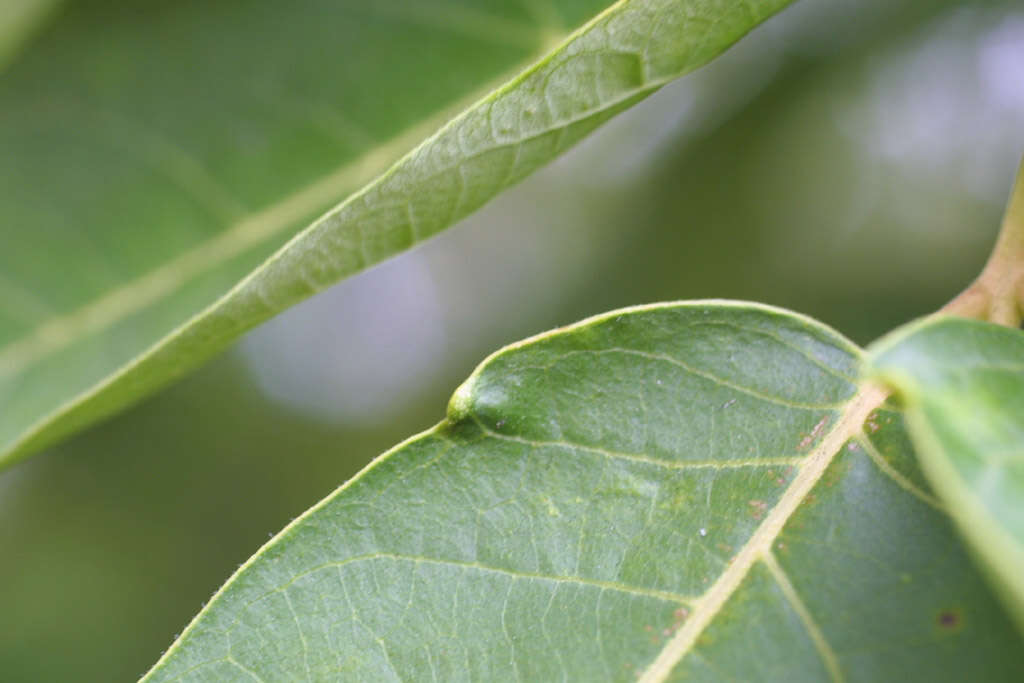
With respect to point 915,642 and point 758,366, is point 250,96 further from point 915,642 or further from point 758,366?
point 915,642

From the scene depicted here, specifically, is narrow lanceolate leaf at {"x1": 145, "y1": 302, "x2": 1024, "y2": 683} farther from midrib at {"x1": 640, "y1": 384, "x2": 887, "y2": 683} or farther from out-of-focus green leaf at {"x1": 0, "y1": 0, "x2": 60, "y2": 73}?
out-of-focus green leaf at {"x1": 0, "y1": 0, "x2": 60, "y2": 73}

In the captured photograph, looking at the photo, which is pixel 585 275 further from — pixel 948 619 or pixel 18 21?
pixel 948 619

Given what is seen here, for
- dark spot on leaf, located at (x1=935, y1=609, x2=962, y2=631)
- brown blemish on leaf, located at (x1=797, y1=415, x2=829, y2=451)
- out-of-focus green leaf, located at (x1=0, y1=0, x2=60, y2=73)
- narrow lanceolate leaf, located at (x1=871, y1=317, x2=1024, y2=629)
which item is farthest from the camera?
out-of-focus green leaf, located at (x1=0, y1=0, x2=60, y2=73)

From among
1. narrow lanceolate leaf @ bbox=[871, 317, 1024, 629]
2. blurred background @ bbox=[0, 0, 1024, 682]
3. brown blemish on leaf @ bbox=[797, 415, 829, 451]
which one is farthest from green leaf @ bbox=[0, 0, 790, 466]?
blurred background @ bbox=[0, 0, 1024, 682]

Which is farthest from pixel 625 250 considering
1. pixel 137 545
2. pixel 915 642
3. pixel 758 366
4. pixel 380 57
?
pixel 915 642

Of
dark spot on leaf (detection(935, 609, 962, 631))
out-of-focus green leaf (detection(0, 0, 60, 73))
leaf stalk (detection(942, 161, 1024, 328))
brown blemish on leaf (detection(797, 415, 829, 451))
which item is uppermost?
out-of-focus green leaf (detection(0, 0, 60, 73))

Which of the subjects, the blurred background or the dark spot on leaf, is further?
the blurred background
